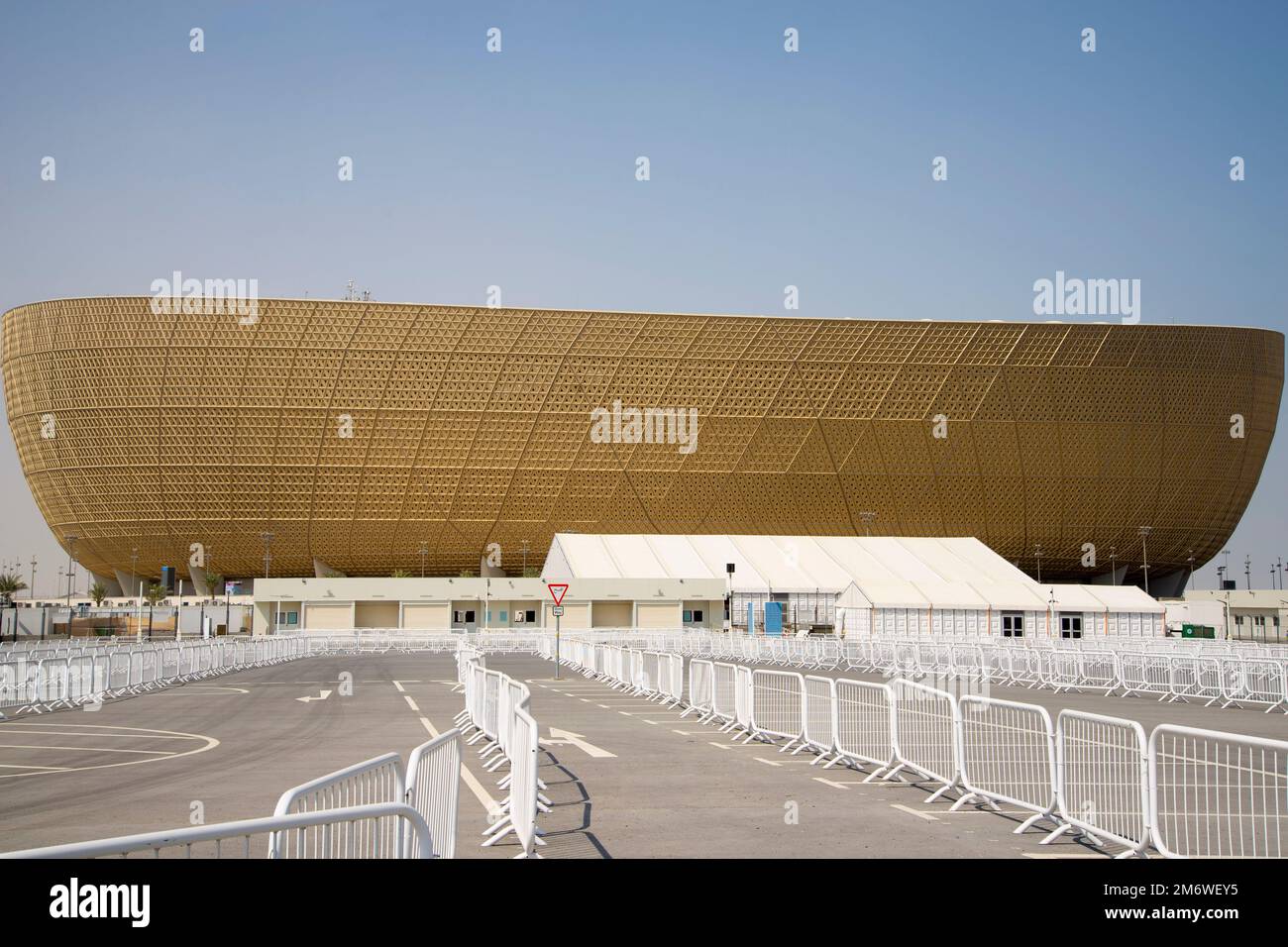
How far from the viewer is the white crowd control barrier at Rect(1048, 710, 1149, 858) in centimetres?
917

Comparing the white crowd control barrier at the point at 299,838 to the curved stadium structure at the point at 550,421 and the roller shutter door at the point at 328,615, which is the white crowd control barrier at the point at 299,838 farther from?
the curved stadium structure at the point at 550,421

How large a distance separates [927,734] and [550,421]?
257 ft

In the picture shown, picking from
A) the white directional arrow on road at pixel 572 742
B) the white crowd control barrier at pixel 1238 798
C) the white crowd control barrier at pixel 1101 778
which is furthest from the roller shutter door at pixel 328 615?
the white crowd control barrier at pixel 1238 798

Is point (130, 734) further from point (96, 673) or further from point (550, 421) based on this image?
point (550, 421)

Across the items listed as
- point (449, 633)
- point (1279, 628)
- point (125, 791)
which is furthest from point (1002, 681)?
point (1279, 628)

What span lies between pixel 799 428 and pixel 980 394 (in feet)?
46.7

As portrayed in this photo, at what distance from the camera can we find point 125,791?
1234cm

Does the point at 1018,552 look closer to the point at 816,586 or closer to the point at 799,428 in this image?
the point at 799,428

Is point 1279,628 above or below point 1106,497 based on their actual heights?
below

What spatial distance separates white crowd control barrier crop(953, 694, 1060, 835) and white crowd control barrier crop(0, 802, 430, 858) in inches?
250

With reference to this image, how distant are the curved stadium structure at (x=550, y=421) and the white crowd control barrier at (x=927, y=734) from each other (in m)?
77.0

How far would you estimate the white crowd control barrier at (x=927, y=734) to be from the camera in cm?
1188

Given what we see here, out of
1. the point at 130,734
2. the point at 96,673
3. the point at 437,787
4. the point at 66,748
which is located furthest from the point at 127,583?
the point at 437,787

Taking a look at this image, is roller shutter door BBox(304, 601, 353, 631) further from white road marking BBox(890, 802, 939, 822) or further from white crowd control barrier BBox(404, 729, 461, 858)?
white crowd control barrier BBox(404, 729, 461, 858)
